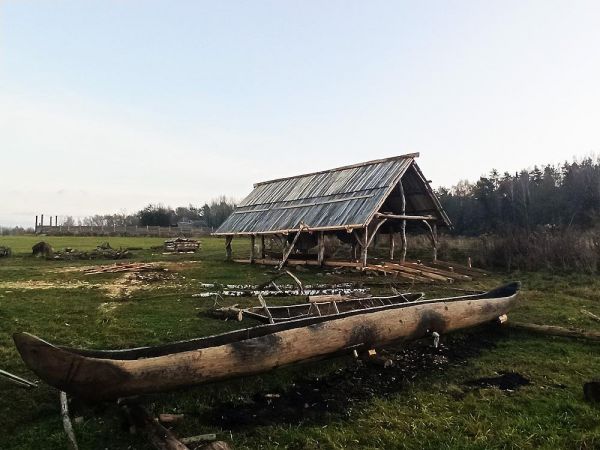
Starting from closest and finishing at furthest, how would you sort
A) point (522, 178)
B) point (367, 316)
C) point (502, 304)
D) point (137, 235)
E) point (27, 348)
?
point (27, 348) < point (367, 316) < point (502, 304) < point (522, 178) < point (137, 235)

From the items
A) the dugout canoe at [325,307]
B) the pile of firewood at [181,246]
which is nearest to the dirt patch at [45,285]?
the dugout canoe at [325,307]

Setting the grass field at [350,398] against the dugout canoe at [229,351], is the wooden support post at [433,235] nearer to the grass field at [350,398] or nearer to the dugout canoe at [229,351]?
the grass field at [350,398]

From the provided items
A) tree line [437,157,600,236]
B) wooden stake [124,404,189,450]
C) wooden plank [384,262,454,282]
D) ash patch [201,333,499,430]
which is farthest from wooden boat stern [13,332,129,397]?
tree line [437,157,600,236]

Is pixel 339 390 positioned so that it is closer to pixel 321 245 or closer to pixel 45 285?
pixel 45 285

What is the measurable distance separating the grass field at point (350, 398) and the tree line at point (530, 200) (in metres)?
32.2

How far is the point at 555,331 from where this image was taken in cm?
804

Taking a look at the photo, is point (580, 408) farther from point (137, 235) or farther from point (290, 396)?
point (137, 235)

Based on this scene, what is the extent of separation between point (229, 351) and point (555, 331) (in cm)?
614

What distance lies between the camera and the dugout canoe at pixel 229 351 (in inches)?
157

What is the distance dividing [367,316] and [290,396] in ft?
5.30

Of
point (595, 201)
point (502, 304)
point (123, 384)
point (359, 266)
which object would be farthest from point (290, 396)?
point (595, 201)

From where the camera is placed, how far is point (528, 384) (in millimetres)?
5891

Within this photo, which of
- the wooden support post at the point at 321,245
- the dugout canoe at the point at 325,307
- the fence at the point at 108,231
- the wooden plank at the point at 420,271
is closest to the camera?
the dugout canoe at the point at 325,307

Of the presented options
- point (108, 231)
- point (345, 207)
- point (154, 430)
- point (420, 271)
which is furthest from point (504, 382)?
point (108, 231)
